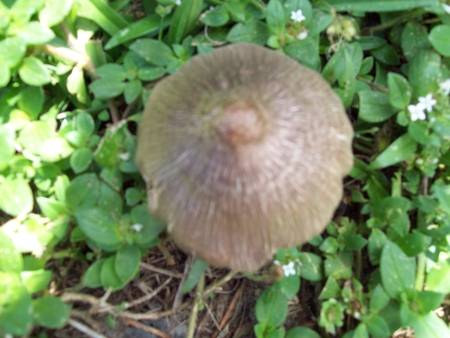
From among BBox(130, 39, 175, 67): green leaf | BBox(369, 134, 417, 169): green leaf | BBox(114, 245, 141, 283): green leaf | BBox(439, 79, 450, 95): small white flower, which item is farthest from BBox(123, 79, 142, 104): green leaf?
BBox(439, 79, 450, 95): small white flower

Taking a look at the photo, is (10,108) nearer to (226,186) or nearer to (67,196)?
(67,196)

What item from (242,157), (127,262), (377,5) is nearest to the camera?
(242,157)

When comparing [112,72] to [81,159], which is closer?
[81,159]

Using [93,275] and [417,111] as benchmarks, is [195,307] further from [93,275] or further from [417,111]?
[417,111]

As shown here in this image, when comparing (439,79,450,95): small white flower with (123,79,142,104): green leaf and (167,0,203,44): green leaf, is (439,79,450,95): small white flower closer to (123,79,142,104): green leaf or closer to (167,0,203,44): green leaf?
(167,0,203,44): green leaf

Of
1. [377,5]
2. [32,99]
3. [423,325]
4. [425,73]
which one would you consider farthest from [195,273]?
[377,5]

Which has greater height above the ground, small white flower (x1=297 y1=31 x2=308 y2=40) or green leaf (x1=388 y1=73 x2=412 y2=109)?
small white flower (x1=297 y1=31 x2=308 y2=40)

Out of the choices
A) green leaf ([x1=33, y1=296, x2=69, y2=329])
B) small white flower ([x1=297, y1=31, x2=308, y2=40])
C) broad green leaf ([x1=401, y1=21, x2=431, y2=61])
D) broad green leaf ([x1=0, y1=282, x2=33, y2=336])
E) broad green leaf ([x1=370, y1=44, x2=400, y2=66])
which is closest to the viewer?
broad green leaf ([x1=0, y1=282, x2=33, y2=336])
